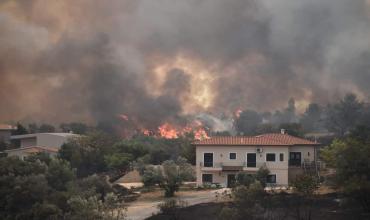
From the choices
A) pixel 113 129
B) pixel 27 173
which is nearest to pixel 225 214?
pixel 27 173

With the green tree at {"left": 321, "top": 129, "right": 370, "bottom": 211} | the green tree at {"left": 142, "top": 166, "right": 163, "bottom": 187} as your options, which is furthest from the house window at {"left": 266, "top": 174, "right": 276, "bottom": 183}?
the green tree at {"left": 321, "top": 129, "right": 370, "bottom": 211}

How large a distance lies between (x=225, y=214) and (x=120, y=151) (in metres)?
37.2

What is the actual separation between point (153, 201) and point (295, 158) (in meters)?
17.2

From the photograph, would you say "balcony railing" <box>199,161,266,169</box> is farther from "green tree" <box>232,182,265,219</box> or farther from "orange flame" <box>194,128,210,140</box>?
"orange flame" <box>194,128,210,140</box>

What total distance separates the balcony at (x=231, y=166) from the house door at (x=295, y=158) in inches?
136

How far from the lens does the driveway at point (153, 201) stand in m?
36.2

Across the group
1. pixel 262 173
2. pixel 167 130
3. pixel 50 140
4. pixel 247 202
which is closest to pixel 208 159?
pixel 262 173

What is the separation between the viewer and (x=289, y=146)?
5141cm

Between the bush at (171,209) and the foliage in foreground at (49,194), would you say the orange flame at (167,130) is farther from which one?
the bush at (171,209)

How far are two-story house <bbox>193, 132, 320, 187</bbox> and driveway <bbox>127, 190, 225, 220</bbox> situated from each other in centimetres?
451

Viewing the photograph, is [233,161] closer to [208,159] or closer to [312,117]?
[208,159]

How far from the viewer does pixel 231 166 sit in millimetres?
51094

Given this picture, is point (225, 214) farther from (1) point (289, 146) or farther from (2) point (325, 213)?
(1) point (289, 146)

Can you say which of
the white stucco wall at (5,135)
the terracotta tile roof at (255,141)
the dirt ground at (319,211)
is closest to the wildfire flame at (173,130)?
the white stucco wall at (5,135)
